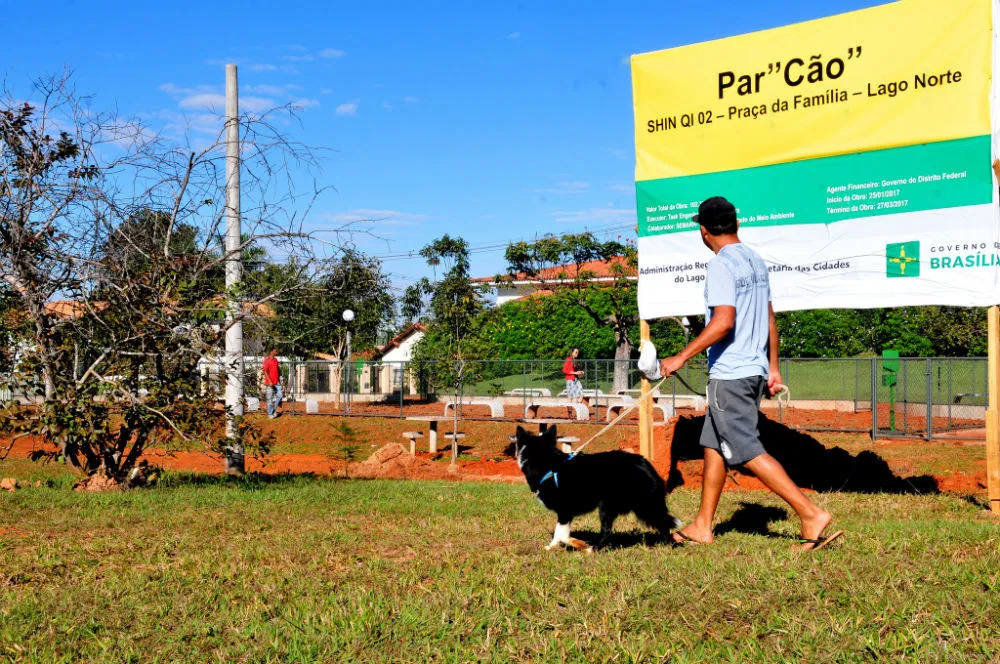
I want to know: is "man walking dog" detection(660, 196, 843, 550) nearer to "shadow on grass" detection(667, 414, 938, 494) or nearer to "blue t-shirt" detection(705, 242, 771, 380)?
"blue t-shirt" detection(705, 242, 771, 380)

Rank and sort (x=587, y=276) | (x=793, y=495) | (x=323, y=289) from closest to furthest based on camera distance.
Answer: (x=793, y=495), (x=323, y=289), (x=587, y=276)

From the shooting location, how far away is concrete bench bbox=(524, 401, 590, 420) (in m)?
21.3

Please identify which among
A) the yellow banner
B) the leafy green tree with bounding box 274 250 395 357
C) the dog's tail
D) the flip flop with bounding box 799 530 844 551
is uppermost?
the yellow banner

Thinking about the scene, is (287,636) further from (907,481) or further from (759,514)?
(907,481)

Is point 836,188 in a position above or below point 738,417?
above

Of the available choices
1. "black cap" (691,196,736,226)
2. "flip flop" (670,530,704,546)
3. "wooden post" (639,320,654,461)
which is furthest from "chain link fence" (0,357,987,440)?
"black cap" (691,196,736,226)

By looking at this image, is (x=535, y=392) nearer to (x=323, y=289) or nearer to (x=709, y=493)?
(x=323, y=289)

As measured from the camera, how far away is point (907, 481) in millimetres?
9867

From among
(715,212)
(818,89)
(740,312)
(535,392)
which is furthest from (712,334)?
(535,392)

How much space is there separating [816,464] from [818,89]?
4547 mm

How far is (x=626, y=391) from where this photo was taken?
76.2 ft

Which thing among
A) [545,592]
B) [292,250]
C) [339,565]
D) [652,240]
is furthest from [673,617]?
[292,250]

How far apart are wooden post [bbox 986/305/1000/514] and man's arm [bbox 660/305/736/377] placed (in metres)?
2.88

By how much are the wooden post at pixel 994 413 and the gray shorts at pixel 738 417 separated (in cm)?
277
